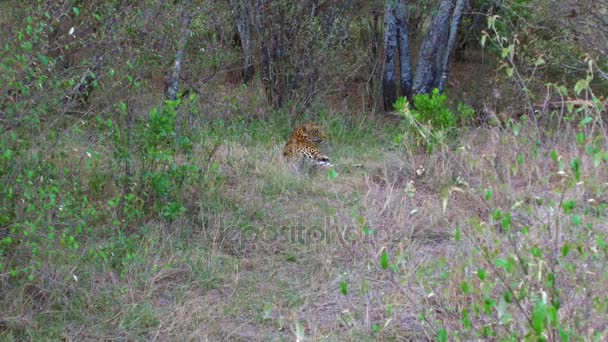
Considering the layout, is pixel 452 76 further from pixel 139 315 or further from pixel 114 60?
pixel 139 315

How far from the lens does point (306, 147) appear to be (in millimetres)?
7551

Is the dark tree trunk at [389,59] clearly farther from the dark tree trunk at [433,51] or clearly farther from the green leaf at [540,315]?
the green leaf at [540,315]

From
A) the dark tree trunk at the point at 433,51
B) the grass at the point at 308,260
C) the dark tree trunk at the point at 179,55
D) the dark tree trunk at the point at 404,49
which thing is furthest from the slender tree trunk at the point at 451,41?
the dark tree trunk at the point at 179,55

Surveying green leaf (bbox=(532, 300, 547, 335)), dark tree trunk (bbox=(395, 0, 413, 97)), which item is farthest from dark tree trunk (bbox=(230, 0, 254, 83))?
green leaf (bbox=(532, 300, 547, 335))

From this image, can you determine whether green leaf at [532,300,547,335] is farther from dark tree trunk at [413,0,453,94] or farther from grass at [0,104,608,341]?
dark tree trunk at [413,0,453,94]

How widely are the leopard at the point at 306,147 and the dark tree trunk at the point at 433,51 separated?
2.32 meters

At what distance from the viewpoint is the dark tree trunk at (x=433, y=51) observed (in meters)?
9.36

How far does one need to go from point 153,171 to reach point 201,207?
18.1 inches

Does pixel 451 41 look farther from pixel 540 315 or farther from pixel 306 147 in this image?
pixel 540 315

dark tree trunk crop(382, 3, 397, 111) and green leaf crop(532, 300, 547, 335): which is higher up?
green leaf crop(532, 300, 547, 335)

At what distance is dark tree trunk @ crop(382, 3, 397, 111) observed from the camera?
1020cm

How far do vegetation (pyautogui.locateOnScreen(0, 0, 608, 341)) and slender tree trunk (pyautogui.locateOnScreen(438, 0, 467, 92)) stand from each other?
0.14 m

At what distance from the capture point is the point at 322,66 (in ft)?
30.5

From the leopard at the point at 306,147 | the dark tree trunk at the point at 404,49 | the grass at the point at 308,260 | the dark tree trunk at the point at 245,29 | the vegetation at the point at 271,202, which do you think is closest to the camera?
the vegetation at the point at 271,202
